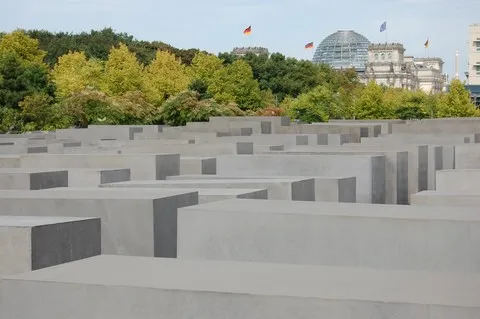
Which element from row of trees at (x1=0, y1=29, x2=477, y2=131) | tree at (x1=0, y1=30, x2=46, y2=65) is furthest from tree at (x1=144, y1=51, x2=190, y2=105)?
tree at (x1=0, y1=30, x2=46, y2=65)

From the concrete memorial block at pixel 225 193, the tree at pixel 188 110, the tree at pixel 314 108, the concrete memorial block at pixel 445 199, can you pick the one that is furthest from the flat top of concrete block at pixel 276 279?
the tree at pixel 314 108

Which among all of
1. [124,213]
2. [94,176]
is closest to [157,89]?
[94,176]

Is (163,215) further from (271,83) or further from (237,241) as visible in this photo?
(271,83)

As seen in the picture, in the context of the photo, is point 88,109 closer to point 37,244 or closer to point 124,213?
point 124,213

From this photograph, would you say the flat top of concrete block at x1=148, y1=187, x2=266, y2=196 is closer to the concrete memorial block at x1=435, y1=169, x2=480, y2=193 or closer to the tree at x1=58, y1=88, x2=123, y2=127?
the concrete memorial block at x1=435, y1=169, x2=480, y2=193

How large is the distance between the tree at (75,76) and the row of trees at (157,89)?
6cm

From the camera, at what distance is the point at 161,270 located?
17.9ft

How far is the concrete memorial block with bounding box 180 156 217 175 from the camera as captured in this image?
13727mm

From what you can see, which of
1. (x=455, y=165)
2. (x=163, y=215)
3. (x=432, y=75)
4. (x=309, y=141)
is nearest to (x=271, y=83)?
(x=309, y=141)

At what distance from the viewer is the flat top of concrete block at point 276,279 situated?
4703 mm

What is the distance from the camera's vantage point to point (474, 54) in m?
94.1

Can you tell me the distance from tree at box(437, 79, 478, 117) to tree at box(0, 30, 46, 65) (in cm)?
2528

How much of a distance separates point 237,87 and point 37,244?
5267cm

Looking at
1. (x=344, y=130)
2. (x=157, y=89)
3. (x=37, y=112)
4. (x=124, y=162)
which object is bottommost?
(x=124, y=162)
